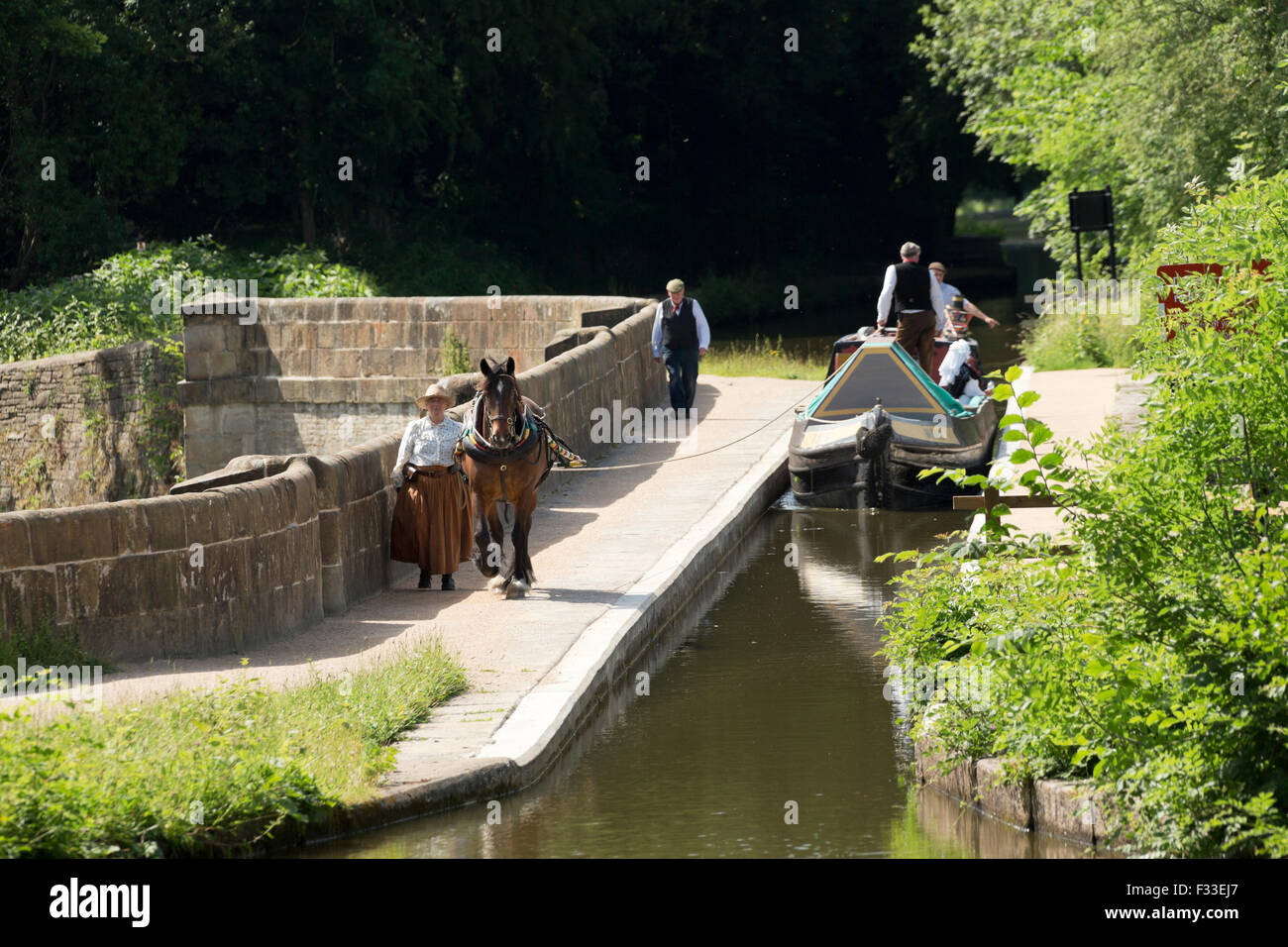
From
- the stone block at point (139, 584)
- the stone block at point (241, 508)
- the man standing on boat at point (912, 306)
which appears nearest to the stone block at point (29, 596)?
the stone block at point (139, 584)

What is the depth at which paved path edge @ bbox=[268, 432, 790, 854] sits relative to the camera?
8.07 m

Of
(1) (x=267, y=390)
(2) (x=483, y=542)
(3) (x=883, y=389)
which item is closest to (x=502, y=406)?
(2) (x=483, y=542)

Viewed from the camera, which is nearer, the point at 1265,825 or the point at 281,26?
the point at 1265,825

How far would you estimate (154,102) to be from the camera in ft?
135

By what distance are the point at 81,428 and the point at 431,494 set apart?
15.0 m

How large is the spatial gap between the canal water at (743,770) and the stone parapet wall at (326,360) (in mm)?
13742

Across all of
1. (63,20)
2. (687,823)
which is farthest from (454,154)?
(687,823)

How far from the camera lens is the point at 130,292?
34156mm

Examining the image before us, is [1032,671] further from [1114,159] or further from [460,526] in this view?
[1114,159]

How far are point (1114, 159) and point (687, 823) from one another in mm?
26905

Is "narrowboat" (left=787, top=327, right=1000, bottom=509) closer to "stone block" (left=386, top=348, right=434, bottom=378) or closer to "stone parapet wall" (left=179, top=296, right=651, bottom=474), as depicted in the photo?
"stone parapet wall" (left=179, top=296, right=651, bottom=474)

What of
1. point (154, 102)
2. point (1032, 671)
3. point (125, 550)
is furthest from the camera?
point (154, 102)

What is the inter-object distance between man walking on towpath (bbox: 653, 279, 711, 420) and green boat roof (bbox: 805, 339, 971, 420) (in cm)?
472

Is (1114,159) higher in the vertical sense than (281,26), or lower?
lower
